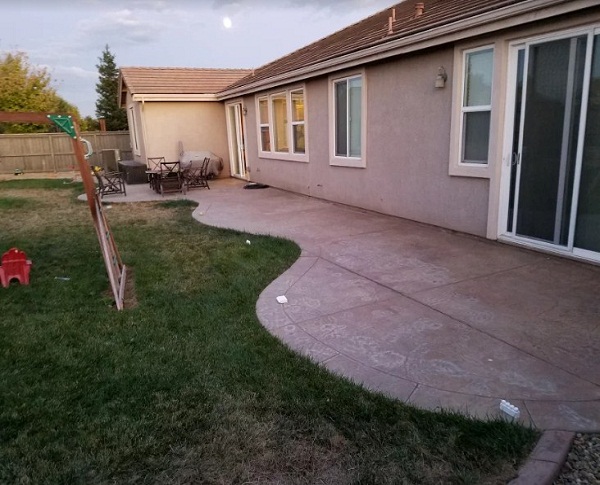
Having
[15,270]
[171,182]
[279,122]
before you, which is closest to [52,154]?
[171,182]

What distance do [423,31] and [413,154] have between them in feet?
6.02

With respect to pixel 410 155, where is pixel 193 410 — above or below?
below

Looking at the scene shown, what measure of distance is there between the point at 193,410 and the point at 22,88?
27.1 meters

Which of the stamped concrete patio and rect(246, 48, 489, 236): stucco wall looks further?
rect(246, 48, 489, 236): stucco wall

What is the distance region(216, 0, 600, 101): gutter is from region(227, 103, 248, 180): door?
19.3ft

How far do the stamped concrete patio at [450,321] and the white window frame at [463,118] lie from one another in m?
0.96

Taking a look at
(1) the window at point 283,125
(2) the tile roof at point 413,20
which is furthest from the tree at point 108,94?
(2) the tile roof at point 413,20

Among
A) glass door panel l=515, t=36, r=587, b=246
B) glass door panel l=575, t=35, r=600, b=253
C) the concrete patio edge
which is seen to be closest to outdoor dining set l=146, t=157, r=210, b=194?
glass door panel l=515, t=36, r=587, b=246

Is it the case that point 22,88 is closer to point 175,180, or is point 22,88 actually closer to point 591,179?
point 175,180

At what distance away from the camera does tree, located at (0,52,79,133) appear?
23.6 meters

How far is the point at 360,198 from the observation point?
354 inches

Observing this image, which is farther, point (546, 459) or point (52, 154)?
point (52, 154)

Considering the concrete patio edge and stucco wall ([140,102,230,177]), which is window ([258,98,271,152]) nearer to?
stucco wall ([140,102,230,177])

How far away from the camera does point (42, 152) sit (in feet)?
69.2
